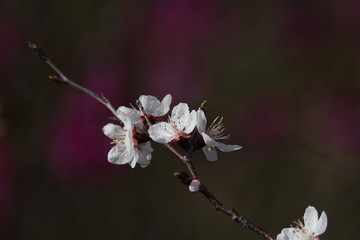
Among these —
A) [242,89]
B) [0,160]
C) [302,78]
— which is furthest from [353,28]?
[0,160]

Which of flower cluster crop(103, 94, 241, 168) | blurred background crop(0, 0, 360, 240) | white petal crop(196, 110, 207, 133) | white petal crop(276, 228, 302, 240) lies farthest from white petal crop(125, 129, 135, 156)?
blurred background crop(0, 0, 360, 240)

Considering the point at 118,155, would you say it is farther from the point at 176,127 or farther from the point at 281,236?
the point at 281,236

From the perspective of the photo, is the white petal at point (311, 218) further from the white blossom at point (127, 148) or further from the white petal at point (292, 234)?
the white blossom at point (127, 148)

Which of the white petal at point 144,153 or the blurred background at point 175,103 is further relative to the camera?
the blurred background at point 175,103

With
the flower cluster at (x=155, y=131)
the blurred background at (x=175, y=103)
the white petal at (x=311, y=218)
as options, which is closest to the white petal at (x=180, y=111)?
the flower cluster at (x=155, y=131)

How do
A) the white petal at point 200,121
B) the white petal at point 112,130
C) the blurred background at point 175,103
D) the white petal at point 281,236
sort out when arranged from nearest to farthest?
the white petal at point 281,236 < the white petal at point 200,121 < the white petal at point 112,130 < the blurred background at point 175,103

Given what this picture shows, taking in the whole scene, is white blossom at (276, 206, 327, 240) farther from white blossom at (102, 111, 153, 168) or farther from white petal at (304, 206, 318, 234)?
white blossom at (102, 111, 153, 168)

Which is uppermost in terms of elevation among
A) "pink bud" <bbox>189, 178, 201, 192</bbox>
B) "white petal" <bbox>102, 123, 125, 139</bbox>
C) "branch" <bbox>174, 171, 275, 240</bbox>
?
"white petal" <bbox>102, 123, 125, 139</bbox>

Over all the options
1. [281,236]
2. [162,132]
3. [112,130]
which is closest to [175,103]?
[112,130]
